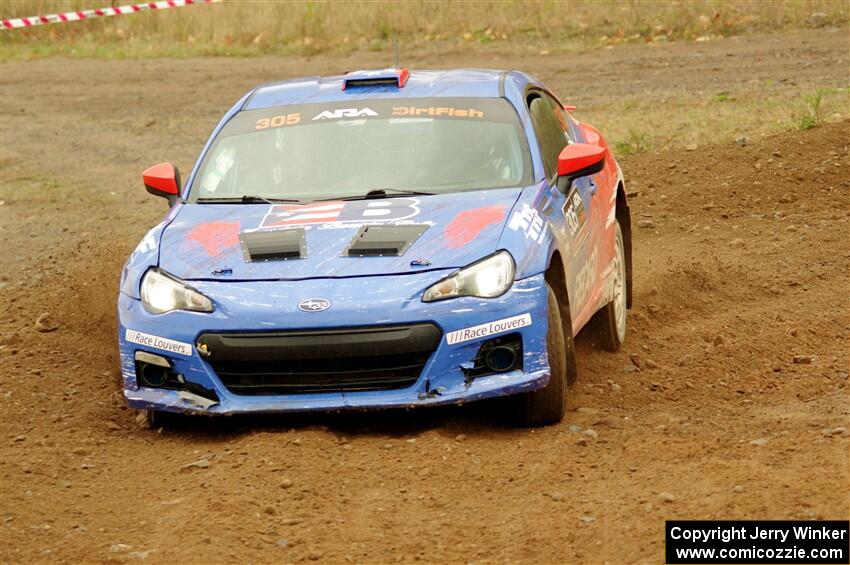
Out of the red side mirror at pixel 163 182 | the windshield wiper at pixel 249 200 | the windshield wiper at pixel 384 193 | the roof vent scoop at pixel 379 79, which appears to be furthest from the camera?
the roof vent scoop at pixel 379 79

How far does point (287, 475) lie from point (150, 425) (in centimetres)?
132

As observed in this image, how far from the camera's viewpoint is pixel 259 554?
5.31 meters

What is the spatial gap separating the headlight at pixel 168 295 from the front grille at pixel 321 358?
17 centimetres

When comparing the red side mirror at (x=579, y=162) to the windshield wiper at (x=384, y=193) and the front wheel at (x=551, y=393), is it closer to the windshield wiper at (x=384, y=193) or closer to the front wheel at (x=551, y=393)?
the windshield wiper at (x=384, y=193)

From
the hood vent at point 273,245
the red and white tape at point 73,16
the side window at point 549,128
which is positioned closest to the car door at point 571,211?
the side window at point 549,128

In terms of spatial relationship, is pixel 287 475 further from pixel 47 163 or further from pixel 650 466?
pixel 47 163

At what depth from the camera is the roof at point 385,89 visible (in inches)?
332

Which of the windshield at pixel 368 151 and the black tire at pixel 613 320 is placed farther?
the black tire at pixel 613 320

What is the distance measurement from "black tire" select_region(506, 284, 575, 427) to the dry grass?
17455 millimetres

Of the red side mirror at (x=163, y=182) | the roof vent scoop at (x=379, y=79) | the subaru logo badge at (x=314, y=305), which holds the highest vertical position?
the roof vent scoop at (x=379, y=79)

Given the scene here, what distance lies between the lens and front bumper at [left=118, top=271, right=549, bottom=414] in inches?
259

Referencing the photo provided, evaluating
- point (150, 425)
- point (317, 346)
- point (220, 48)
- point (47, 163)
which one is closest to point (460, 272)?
point (317, 346)

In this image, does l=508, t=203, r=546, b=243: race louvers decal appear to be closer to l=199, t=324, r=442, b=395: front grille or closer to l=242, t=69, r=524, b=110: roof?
l=199, t=324, r=442, b=395: front grille

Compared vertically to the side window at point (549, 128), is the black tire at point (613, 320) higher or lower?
lower
